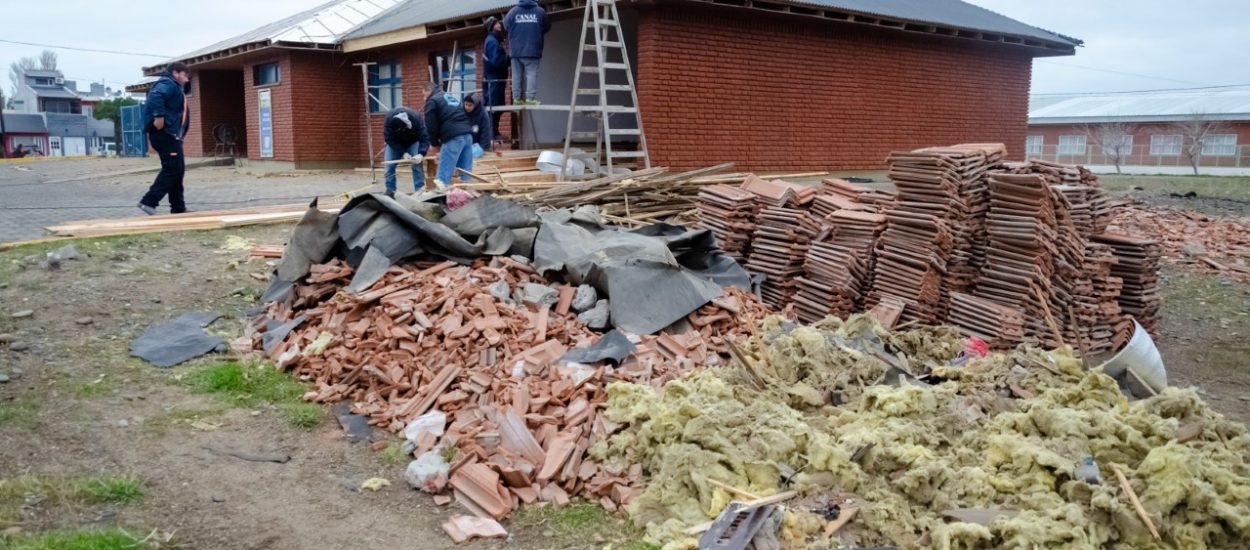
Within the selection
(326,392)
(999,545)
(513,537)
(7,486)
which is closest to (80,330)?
(326,392)

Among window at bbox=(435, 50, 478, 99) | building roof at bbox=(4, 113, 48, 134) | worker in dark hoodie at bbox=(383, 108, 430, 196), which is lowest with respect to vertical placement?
worker in dark hoodie at bbox=(383, 108, 430, 196)

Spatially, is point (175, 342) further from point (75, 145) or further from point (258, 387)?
point (75, 145)

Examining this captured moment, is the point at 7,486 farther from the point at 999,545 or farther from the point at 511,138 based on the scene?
the point at 511,138

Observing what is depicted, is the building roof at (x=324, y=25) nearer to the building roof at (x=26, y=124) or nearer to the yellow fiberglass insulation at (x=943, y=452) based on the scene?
the yellow fiberglass insulation at (x=943, y=452)

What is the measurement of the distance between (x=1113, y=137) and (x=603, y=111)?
132 feet

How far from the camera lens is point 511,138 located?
16672mm

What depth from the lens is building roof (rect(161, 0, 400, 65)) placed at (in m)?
20.9

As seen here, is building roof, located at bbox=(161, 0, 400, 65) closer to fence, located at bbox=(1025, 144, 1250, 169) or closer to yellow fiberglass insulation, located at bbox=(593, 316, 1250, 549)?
yellow fiberglass insulation, located at bbox=(593, 316, 1250, 549)

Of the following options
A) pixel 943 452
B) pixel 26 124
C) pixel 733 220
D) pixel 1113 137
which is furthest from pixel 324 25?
pixel 26 124

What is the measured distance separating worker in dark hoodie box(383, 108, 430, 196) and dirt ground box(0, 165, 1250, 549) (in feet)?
13.2

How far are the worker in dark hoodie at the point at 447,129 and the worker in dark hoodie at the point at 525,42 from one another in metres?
2.04

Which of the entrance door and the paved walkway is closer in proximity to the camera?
the paved walkway

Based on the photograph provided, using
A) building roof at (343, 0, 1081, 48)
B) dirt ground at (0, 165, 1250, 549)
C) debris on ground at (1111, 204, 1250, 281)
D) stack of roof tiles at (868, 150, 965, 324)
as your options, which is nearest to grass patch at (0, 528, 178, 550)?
dirt ground at (0, 165, 1250, 549)

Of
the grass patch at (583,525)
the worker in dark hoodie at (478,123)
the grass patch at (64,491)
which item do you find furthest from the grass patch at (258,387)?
the worker in dark hoodie at (478,123)
